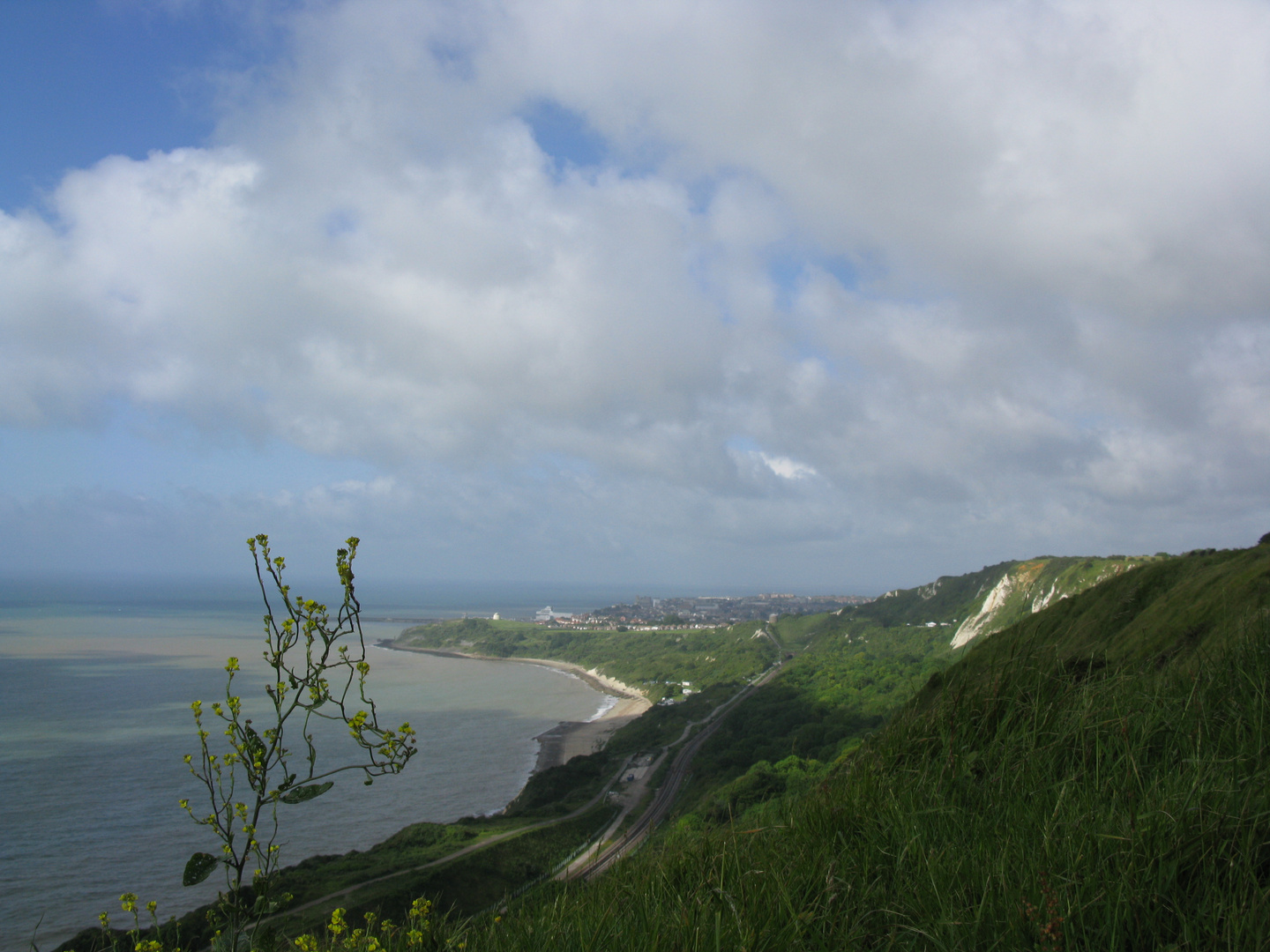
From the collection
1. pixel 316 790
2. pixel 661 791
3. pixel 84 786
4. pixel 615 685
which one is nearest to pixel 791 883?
pixel 316 790

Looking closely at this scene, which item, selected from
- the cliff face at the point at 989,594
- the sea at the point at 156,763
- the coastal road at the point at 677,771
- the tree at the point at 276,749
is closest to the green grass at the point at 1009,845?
the tree at the point at 276,749

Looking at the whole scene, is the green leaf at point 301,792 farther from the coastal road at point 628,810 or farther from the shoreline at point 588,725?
the shoreline at point 588,725

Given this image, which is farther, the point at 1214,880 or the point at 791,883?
the point at 791,883

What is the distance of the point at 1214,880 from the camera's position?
6.21 ft

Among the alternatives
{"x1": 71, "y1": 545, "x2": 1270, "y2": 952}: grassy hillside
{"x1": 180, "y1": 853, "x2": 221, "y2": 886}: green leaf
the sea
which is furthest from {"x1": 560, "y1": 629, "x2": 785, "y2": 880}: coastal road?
{"x1": 180, "y1": 853, "x2": 221, "y2": 886}: green leaf

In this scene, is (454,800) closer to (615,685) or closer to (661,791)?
(661,791)

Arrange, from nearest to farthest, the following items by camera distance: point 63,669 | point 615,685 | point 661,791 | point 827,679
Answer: point 661,791 < point 827,679 < point 63,669 < point 615,685

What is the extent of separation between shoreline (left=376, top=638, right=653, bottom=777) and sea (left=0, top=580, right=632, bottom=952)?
1335 mm

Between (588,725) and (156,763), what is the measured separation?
3161 centimetres

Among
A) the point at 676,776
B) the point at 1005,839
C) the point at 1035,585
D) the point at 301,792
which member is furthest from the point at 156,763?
the point at 1035,585

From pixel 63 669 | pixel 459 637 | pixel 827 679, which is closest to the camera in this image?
pixel 827 679

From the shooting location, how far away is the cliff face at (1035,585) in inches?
2422

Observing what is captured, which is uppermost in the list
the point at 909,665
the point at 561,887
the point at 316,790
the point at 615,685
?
the point at 316,790

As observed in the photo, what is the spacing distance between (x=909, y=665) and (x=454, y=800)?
40.2m
